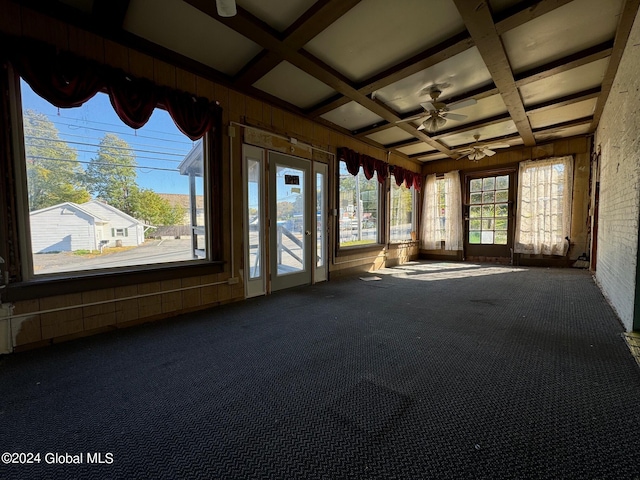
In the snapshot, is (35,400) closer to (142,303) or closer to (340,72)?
(142,303)

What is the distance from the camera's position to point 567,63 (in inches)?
118

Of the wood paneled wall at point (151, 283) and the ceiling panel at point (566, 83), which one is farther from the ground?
the ceiling panel at point (566, 83)

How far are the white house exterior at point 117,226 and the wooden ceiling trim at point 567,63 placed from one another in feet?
15.6

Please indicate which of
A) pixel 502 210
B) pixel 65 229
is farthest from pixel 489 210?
pixel 65 229

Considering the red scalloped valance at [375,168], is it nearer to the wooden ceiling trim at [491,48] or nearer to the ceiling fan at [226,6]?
the wooden ceiling trim at [491,48]

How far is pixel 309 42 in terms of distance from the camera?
105 inches

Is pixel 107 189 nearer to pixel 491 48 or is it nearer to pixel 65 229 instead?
pixel 65 229

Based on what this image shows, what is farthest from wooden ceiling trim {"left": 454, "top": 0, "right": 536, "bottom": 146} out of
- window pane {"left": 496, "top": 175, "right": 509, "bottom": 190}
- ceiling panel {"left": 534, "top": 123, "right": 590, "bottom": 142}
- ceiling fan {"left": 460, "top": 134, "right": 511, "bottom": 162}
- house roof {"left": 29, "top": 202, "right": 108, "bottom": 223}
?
house roof {"left": 29, "top": 202, "right": 108, "bottom": 223}

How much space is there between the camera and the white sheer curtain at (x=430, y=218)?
7.16m

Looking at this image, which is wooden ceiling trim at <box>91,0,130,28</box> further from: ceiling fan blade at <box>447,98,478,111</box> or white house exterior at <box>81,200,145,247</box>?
ceiling fan blade at <box>447,98,478,111</box>

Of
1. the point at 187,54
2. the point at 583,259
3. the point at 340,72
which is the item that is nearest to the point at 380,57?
the point at 340,72

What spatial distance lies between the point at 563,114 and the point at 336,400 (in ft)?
19.0

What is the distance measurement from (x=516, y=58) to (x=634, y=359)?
305 cm

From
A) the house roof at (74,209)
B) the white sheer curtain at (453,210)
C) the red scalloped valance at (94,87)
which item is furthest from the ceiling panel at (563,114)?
the house roof at (74,209)
